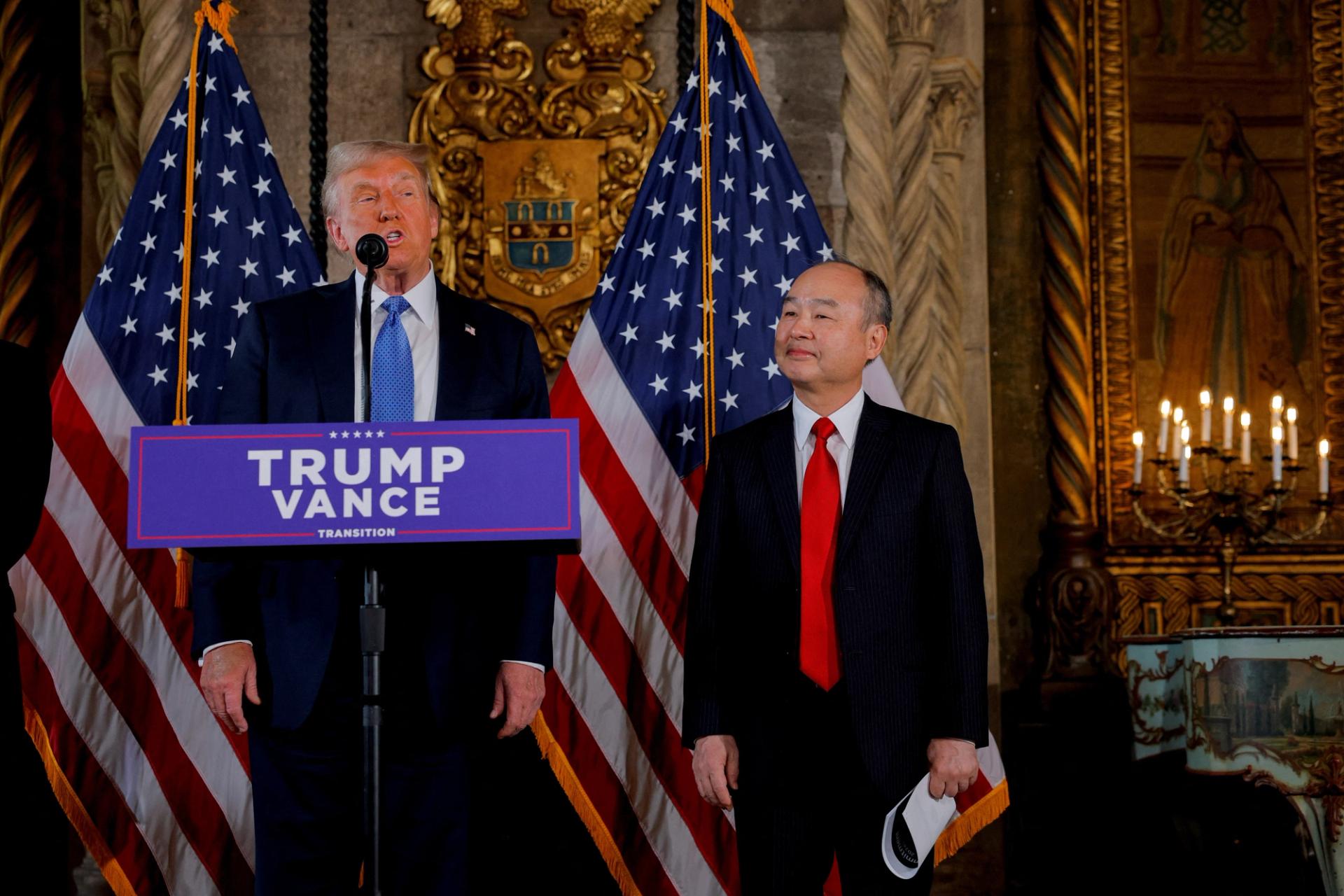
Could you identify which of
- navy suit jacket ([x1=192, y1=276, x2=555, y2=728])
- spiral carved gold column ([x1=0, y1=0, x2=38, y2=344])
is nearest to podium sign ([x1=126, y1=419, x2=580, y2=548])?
navy suit jacket ([x1=192, y1=276, x2=555, y2=728])

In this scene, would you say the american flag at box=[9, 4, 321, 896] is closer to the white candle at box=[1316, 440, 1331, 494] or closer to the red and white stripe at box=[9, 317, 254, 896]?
the red and white stripe at box=[9, 317, 254, 896]

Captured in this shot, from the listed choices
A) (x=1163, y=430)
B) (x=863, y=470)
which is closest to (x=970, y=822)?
(x=863, y=470)

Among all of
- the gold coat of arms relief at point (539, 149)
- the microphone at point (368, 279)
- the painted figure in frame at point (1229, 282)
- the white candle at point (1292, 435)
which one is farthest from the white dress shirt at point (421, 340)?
the painted figure in frame at point (1229, 282)

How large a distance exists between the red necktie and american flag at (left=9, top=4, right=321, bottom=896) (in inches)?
69.8

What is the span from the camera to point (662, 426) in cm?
383

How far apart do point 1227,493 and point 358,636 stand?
4169 mm

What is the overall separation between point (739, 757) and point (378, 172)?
4.48 feet

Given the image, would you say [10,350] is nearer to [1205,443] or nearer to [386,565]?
[386,565]

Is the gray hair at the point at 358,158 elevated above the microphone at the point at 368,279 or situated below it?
above

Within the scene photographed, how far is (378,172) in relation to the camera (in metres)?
2.85

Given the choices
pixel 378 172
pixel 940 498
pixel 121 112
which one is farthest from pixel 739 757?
pixel 121 112

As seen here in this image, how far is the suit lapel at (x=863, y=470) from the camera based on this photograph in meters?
2.78

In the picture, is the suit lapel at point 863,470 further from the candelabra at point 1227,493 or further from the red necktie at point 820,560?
the candelabra at point 1227,493

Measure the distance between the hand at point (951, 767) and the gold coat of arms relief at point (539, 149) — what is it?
2.58 meters
